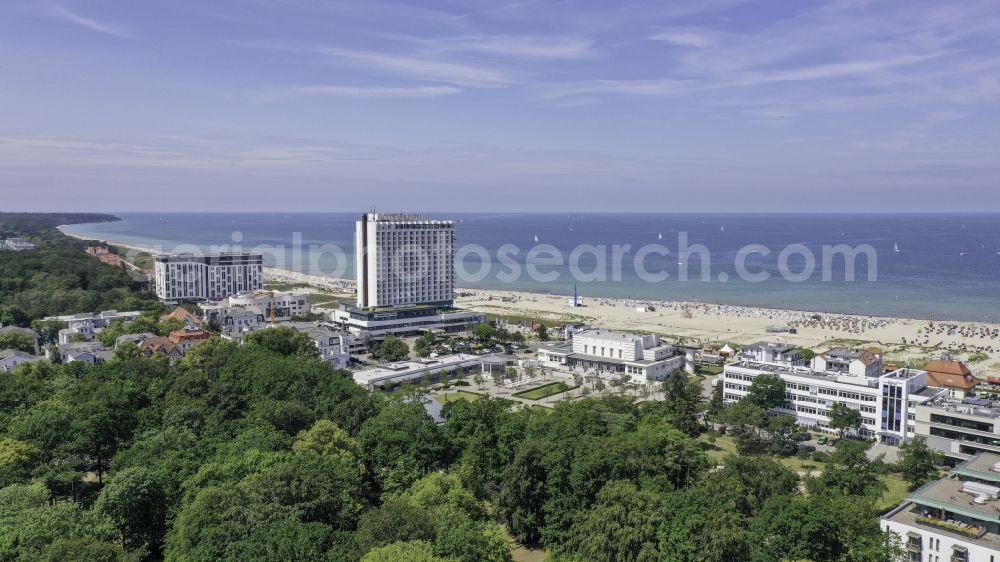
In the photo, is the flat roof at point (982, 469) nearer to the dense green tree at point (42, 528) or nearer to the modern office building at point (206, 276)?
the dense green tree at point (42, 528)

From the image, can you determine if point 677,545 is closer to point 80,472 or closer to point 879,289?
point 80,472

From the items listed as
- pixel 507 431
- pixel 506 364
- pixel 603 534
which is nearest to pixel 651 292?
pixel 506 364

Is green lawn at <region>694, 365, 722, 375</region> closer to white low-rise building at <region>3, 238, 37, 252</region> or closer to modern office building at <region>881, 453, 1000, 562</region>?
modern office building at <region>881, 453, 1000, 562</region>

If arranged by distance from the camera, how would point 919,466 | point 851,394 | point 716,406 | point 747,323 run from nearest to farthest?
point 919,466 → point 851,394 → point 716,406 → point 747,323

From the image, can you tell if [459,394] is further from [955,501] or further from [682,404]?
[955,501]

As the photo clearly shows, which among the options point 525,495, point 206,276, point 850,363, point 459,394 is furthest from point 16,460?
point 206,276

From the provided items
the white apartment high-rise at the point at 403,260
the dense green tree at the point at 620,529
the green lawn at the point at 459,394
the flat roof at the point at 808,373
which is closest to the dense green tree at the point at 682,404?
the flat roof at the point at 808,373

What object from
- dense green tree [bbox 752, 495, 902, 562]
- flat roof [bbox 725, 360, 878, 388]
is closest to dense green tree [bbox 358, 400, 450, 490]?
dense green tree [bbox 752, 495, 902, 562]
